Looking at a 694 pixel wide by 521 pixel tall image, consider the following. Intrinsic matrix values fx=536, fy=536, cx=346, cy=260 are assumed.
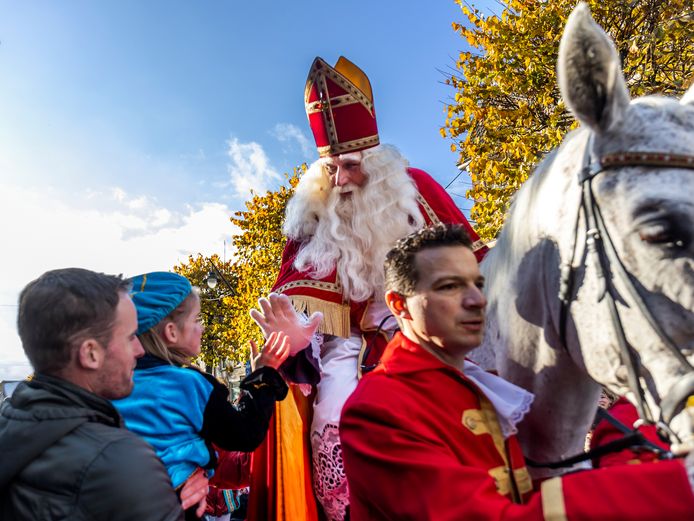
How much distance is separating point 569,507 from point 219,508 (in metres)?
4.22

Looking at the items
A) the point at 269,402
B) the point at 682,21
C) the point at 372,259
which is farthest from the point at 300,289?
the point at 682,21

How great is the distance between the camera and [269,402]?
261cm

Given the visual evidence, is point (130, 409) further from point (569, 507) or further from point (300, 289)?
point (569, 507)

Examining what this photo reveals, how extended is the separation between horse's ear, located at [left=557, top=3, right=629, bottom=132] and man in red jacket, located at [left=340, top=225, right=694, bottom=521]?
1.88ft

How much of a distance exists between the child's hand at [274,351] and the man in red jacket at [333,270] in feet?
0.16

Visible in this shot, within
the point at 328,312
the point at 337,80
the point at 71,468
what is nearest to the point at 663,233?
the point at 71,468

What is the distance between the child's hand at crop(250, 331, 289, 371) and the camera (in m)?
2.59

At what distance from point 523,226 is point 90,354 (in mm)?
1547

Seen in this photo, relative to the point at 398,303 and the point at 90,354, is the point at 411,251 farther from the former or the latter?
the point at 90,354

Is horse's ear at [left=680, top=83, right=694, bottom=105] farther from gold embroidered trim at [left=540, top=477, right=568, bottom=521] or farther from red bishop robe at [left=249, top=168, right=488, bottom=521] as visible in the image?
red bishop robe at [left=249, top=168, right=488, bottom=521]

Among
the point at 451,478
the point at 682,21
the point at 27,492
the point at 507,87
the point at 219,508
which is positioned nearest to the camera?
the point at 451,478

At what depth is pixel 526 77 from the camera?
8773 mm

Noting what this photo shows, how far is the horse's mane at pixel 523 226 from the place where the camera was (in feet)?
5.57

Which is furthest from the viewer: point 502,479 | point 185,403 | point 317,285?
point 317,285
